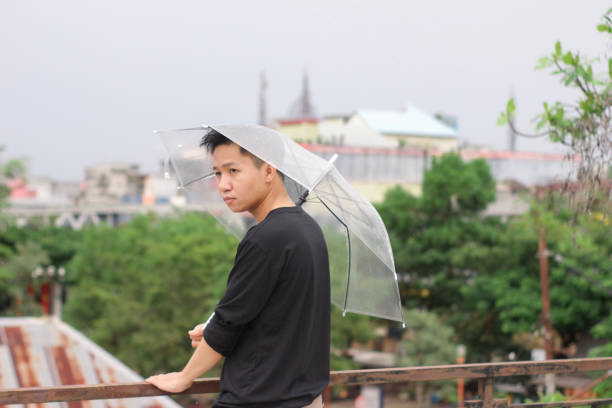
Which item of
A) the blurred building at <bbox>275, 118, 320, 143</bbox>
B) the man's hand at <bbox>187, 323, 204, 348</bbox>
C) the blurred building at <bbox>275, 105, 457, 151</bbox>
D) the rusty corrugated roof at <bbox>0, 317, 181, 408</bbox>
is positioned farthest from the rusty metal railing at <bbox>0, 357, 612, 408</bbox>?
the blurred building at <bbox>275, 118, 320, 143</bbox>

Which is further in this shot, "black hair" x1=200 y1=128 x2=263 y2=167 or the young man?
"black hair" x1=200 y1=128 x2=263 y2=167

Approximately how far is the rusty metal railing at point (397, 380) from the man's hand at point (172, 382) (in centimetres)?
6

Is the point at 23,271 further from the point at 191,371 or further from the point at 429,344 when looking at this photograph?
the point at 191,371

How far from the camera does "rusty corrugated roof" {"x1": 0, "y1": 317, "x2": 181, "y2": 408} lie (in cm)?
1902

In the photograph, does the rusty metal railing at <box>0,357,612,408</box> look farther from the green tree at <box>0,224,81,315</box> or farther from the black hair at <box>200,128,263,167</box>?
the green tree at <box>0,224,81,315</box>

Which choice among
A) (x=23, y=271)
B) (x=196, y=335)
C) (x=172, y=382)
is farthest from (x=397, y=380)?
(x=23, y=271)

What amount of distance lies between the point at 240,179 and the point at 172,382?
0.84m

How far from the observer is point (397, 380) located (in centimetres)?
349

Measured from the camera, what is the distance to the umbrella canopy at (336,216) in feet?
10.0

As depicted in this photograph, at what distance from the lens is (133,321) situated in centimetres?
2934

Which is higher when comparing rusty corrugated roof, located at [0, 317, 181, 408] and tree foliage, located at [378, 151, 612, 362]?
tree foliage, located at [378, 151, 612, 362]

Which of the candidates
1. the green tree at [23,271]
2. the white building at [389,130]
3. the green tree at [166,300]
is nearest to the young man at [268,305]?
the green tree at [166,300]

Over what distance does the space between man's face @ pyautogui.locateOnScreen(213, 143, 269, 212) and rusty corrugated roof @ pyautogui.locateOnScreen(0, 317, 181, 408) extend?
1538 centimetres

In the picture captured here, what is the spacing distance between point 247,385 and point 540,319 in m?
21.7
